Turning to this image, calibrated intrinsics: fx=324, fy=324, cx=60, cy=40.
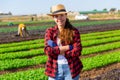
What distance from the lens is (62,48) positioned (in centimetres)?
571

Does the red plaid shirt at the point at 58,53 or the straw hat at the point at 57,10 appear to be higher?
the straw hat at the point at 57,10

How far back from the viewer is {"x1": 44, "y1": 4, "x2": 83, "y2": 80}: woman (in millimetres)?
5703

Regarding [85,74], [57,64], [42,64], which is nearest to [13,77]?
[85,74]

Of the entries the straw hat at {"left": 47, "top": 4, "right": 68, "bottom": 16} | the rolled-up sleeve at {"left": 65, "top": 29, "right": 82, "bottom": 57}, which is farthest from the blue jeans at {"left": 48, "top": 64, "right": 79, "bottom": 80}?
the straw hat at {"left": 47, "top": 4, "right": 68, "bottom": 16}

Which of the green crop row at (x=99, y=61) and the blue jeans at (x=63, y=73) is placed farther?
the green crop row at (x=99, y=61)

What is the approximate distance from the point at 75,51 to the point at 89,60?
10.1 meters

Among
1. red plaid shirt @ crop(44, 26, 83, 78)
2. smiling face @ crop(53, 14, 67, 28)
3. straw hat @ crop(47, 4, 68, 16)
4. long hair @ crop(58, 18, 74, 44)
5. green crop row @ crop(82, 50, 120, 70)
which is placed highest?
straw hat @ crop(47, 4, 68, 16)

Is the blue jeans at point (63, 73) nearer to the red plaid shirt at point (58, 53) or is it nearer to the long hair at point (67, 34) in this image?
the red plaid shirt at point (58, 53)

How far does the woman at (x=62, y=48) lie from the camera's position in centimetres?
570

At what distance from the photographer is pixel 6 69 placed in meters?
15.4

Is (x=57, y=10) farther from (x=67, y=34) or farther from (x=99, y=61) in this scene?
(x=99, y=61)

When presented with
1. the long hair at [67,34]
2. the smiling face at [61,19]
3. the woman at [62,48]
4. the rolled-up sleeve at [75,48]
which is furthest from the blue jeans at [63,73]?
the smiling face at [61,19]

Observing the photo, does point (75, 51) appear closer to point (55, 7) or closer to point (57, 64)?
point (57, 64)

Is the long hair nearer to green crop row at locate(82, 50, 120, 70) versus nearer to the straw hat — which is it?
the straw hat
